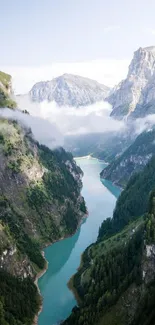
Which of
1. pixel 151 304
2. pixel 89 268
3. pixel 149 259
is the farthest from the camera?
pixel 89 268

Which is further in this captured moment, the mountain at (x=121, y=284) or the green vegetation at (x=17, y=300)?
the green vegetation at (x=17, y=300)

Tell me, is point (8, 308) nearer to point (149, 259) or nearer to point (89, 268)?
point (89, 268)

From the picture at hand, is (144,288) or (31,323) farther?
(31,323)

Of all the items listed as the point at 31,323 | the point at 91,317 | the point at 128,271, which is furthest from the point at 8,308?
the point at 128,271

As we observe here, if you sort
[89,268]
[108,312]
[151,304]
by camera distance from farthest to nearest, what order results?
[89,268] → [108,312] → [151,304]

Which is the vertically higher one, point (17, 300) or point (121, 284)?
point (17, 300)

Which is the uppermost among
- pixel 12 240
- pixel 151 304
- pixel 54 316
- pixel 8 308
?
pixel 12 240

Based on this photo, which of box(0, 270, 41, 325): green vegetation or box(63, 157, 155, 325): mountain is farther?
box(0, 270, 41, 325): green vegetation

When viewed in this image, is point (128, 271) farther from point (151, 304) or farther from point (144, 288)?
point (151, 304)

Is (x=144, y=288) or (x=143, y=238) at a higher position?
(x=143, y=238)

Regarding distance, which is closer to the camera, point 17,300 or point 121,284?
point 121,284
